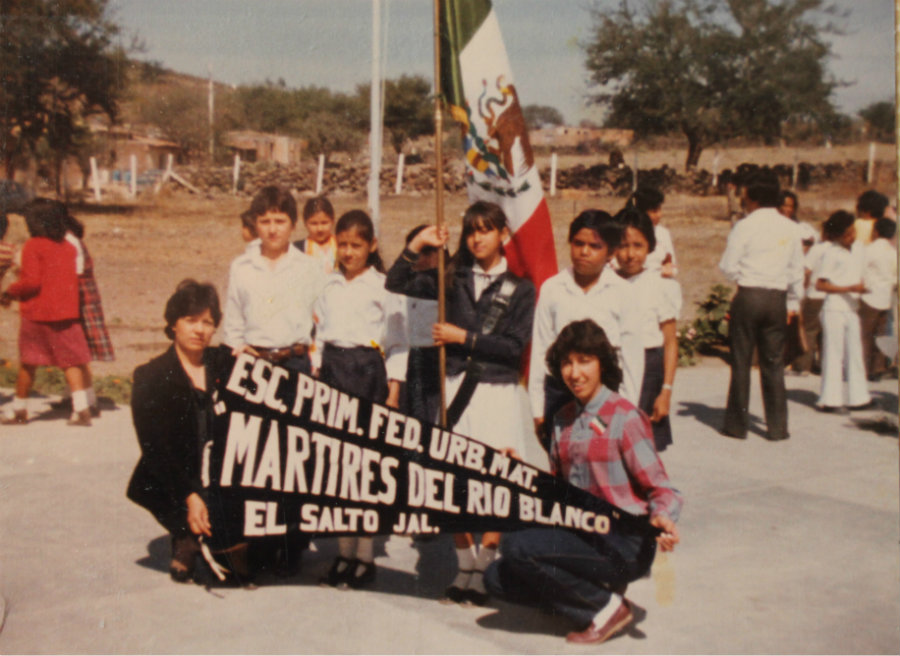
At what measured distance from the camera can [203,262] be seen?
10.7 metres

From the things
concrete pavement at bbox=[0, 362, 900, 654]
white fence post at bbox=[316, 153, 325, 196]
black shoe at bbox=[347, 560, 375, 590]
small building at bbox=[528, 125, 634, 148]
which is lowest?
concrete pavement at bbox=[0, 362, 900, 654]

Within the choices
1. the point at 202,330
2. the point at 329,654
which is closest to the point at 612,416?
the point at 329,654

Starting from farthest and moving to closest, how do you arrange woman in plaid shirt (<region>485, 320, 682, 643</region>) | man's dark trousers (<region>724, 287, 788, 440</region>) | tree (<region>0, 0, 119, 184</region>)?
man's dark trousers (<region>724, 287, 788, 440</region>) < tree (<region>0, 0, 119, 184</region>) < woman in plaid shirt (<region>485, 320, 682, 643</region>)

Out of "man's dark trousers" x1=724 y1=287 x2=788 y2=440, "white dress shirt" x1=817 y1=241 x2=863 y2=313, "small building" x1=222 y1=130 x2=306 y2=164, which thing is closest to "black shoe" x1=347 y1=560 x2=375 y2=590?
"small building" x1=222 y1=130 x2=306 y2=164

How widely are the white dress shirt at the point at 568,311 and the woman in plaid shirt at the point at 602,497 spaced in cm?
35

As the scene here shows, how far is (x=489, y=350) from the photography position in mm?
3994

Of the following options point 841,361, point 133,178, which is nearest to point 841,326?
point 841,361

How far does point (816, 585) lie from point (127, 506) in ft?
10.5

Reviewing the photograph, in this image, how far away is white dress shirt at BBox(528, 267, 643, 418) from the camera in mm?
4090

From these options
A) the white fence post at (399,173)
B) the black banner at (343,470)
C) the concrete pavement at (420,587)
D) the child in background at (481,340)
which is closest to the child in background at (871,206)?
the concrete pavement at (420,587)

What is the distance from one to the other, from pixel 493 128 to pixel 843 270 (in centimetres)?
458

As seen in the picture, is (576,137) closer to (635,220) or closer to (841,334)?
(841,334)

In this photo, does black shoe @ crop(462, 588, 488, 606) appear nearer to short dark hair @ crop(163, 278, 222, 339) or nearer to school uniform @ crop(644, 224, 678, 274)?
short dark hair @ crop(163, 278, 222, 339)

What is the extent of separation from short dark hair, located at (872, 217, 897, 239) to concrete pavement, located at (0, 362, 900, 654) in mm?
2732
